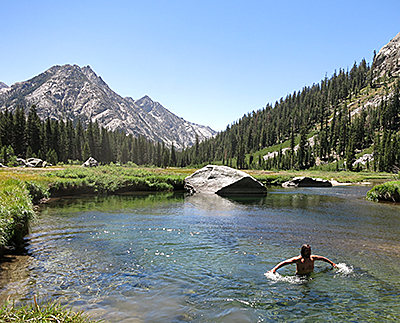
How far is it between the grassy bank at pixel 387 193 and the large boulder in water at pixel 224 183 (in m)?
13.0

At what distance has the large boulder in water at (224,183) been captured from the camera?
116 ft

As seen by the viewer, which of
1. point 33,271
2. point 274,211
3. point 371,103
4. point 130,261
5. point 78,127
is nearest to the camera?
point 33,271

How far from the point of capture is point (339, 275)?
907 cm

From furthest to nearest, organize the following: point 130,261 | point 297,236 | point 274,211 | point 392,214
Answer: point 274,211
point 392,214
point 297,236
point 130,261

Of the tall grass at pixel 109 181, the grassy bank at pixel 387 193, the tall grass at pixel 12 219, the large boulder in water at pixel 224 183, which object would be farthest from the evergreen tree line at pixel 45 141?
the grassy bank at pixel 387 193

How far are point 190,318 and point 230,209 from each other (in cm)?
1797

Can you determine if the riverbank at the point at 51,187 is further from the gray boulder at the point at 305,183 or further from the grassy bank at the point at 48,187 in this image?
the gray boulder at the point at 305,183

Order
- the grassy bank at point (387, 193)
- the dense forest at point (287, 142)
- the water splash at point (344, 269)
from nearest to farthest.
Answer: the water splash at point (344, 269) → the grassy bank at point (387, 193) → the dense forest at point (287, 142)

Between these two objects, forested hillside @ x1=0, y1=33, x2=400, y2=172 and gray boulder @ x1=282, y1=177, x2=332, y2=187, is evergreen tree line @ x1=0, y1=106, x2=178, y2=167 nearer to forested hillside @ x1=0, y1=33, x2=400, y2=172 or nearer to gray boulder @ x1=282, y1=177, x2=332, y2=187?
forested hillside @ x1=0, y1=33, x2=400, y2=172

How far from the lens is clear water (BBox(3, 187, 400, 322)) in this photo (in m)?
6.62

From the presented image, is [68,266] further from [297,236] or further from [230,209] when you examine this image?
[230,209]

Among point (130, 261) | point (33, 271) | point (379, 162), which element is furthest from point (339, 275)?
point (379, 162)

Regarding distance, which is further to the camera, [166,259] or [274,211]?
[274,211]

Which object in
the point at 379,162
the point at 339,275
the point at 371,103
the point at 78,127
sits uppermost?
the point at 371,103
